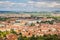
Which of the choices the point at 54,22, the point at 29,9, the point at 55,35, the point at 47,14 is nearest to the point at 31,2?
the point at 29,9

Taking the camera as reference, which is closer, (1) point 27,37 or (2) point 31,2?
(1) point 27,37

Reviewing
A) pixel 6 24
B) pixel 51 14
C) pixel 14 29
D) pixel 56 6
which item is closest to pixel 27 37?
pixel 14 29

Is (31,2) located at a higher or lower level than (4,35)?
higher

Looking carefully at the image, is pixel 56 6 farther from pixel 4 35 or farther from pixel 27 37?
pixel 4 35

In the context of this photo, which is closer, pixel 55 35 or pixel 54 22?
pixel 55 35

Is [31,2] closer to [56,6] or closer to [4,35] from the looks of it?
[56,6]

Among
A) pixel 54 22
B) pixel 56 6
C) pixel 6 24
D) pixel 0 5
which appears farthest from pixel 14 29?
pixel 56 6

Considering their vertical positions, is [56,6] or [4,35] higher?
[56,6]

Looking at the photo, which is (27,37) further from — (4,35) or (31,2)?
(31,2)

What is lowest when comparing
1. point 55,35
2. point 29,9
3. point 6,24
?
point 55,35
